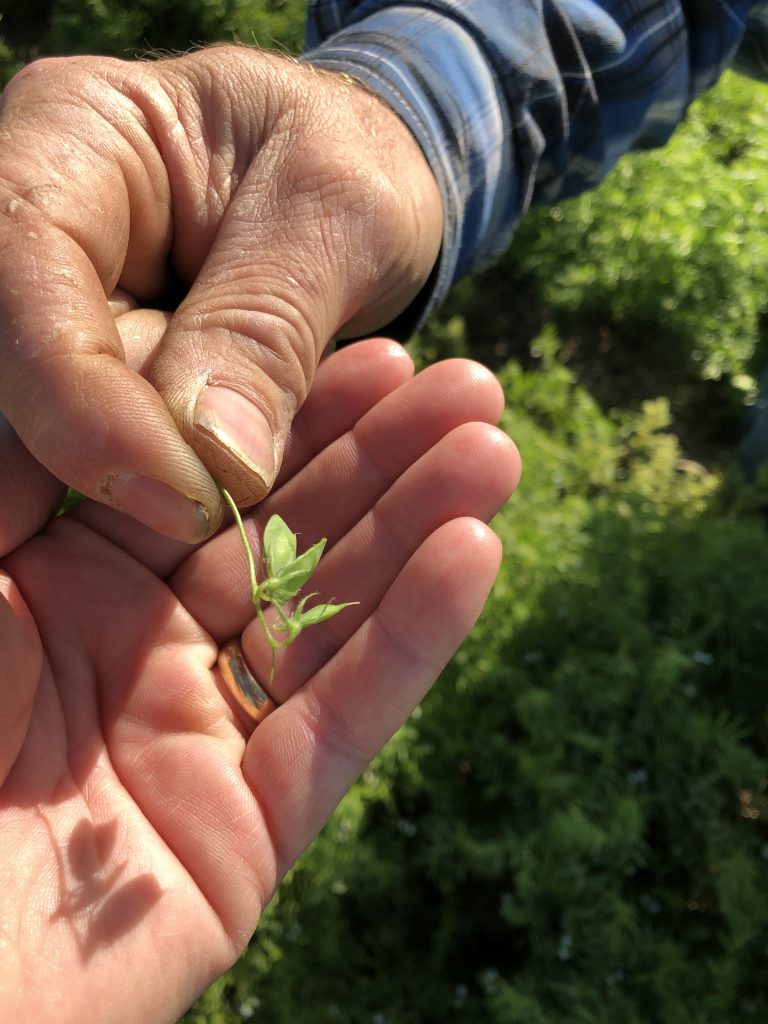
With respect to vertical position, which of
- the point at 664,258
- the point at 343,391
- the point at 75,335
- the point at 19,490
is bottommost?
the point at 664,258

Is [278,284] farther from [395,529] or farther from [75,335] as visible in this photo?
[395,529]

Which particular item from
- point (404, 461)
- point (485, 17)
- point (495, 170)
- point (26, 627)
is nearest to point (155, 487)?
point (26, 627)

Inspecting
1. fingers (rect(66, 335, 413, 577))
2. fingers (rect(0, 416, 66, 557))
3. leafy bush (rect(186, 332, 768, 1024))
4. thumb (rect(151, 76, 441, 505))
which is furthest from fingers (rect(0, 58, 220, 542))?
leafy bush (rect(186, 332, 768, 1024))

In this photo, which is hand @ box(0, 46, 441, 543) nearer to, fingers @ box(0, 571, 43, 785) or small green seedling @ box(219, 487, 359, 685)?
small green seedling @ box(219, 487, 359, 685)

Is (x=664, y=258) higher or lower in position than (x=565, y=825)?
higher

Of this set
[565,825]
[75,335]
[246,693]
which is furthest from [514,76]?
[565,825]
